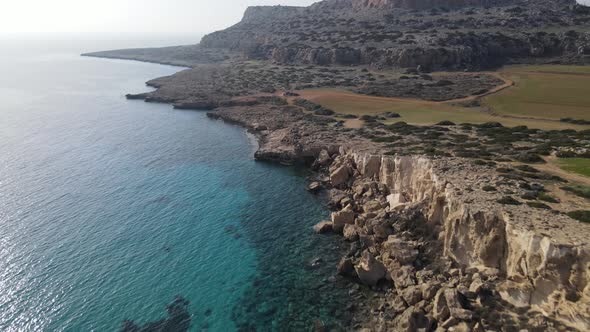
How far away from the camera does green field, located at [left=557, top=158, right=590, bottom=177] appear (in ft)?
124

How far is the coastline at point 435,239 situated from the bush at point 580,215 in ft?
2.92

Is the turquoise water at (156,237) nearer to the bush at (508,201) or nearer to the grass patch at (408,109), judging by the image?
the bush at (508,201)

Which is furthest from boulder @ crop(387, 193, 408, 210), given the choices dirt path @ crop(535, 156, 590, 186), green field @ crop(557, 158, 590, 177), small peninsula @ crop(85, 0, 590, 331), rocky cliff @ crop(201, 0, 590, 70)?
rocky cliff @ crop(201, 0, 590, 70)

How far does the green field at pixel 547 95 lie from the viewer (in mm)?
67625

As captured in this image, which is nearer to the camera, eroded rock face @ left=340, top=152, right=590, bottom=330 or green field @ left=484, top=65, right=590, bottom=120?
eroded rock face @ left=340, top=152, right=590, bottom=330

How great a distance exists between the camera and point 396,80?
109312 millimetres

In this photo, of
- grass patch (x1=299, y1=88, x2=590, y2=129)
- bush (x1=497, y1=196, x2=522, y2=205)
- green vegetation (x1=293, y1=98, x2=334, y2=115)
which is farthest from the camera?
green vegetation (x1=293, y1=98, x2=334, y2=115)

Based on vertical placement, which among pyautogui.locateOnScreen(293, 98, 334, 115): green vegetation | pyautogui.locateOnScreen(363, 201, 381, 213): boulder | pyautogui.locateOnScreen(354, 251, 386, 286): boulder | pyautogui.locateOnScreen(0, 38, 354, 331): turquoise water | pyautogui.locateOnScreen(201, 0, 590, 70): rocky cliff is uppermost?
pyautogui.locateOnScreen(201, 0, 590, 70): rocky cliff

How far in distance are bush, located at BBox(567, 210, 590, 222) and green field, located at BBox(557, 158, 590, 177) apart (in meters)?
10.7

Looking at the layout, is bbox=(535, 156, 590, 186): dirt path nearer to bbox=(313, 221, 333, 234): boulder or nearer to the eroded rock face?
the eroded rock face

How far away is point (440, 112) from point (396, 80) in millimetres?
36136

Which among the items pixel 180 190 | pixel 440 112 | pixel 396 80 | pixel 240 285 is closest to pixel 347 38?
pixel 396 80

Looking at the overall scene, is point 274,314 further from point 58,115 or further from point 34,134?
point 58,115

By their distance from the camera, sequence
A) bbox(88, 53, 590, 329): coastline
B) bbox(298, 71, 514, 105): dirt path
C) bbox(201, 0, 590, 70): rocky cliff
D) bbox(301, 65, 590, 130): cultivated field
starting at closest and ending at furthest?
bbox(88, 53, 590, 329): coastline
bbox(301, 65, 590, 130): cultivated field
bbox(298, 71, 514, 105): dirt path
bbox(201, 0, 590, 70): rocky cliff
